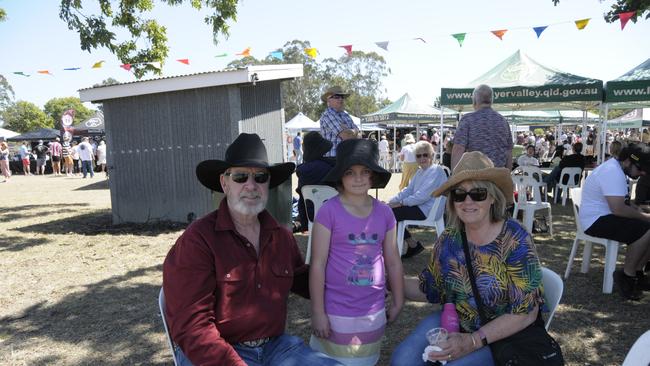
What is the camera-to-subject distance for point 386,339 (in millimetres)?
3512

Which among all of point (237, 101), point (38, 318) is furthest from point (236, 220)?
point (237, 101)

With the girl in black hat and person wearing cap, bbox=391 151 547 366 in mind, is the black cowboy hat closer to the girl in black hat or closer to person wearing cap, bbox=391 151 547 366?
the girl in black hat

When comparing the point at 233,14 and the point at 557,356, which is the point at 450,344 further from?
the point at 233,14

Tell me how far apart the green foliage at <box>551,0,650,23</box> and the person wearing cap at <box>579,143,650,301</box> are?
235 inches

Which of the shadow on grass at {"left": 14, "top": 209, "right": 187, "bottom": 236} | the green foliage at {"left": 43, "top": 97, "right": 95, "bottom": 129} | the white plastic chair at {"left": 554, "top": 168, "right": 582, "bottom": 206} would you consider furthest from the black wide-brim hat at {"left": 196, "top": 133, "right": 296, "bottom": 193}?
the green foliage at {"left": 43, "top": 97, "right": 95, "bottom": 129}

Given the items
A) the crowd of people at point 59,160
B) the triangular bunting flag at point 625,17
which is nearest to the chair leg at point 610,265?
the triangular bunting flag at point 625,17

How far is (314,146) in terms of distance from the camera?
16.3ft

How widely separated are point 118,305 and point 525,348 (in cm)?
370

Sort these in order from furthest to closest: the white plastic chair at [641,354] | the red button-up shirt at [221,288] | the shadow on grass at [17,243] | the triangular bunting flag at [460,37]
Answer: the triangular bunting flag at [460,37] < the shadow on grass at [17,243] < the red button-up shirt at [221,288] < the white plastic chair at [641,354]

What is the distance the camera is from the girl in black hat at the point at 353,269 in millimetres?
2262

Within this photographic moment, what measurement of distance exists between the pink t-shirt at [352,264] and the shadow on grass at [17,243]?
20.7ft

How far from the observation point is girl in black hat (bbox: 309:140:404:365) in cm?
226

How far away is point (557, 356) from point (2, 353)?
3742 mm

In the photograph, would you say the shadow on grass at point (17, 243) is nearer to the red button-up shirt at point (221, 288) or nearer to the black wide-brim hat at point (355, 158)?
the red button-up shirt at point (221, 288)
